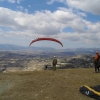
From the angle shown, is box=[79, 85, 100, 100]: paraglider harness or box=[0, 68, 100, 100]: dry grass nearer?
box=[79, 85, 100, 100]: paraglider harness

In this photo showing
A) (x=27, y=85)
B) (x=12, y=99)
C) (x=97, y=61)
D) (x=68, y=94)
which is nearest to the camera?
(x=12, y=99)

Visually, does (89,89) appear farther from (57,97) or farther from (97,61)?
(97,61)

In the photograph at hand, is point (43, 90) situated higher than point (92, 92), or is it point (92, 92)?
point (92, 92)

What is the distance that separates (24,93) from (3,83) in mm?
4520

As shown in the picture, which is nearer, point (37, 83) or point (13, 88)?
point (13, 88)

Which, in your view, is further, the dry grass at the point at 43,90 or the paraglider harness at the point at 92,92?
the dry grass at the point at 43,90

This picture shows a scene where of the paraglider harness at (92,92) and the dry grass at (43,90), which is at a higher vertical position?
the paraglider harness at (92,92)

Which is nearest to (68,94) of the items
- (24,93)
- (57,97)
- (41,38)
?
(57,97)

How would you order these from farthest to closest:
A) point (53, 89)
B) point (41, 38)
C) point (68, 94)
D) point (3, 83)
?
point (41, 38), point (3, 83), point (53, 89), point (68, 94)

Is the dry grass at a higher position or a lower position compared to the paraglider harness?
lower

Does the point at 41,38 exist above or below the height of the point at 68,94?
above

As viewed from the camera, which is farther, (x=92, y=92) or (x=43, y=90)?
(x=43, y=90)

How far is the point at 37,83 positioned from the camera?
1853 cm

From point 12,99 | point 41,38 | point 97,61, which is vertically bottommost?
point 12,99
